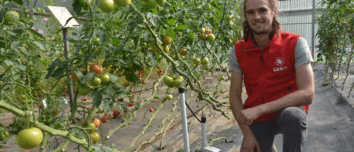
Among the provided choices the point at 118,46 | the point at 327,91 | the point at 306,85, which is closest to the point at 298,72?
the point at 306,85

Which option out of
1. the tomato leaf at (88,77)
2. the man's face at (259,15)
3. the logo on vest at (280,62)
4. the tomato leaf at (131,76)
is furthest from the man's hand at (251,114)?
the tomato leaf at (88,77)

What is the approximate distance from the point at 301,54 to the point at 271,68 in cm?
16

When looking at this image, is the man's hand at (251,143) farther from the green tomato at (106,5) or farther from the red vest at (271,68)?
the green tomato at (106,5)

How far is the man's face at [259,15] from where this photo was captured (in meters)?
1.20

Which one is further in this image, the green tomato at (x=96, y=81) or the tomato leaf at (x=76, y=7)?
the green tomato at (x=96, y=81)

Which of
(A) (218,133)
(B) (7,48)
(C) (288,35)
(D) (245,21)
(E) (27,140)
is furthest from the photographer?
(A) (218,133)

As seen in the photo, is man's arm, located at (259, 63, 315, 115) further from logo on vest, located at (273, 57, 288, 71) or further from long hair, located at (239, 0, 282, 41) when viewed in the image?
long hair, located at (239, 0, 282, 41)

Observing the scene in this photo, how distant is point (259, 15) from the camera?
1.22m

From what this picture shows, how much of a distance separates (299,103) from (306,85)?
9 centimetres

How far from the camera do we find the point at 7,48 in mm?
1115

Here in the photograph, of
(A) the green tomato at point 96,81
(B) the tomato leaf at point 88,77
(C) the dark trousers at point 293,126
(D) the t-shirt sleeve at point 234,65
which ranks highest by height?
(D) the t-shirt sleeve at point 234,65

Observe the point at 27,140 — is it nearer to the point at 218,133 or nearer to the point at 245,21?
the point at 245,21

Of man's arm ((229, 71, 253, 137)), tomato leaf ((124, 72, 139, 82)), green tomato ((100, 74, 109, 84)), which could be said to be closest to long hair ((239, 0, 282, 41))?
man's arm ((229, 71, 253, 137))

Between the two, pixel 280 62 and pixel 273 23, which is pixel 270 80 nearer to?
pixel 280 62
